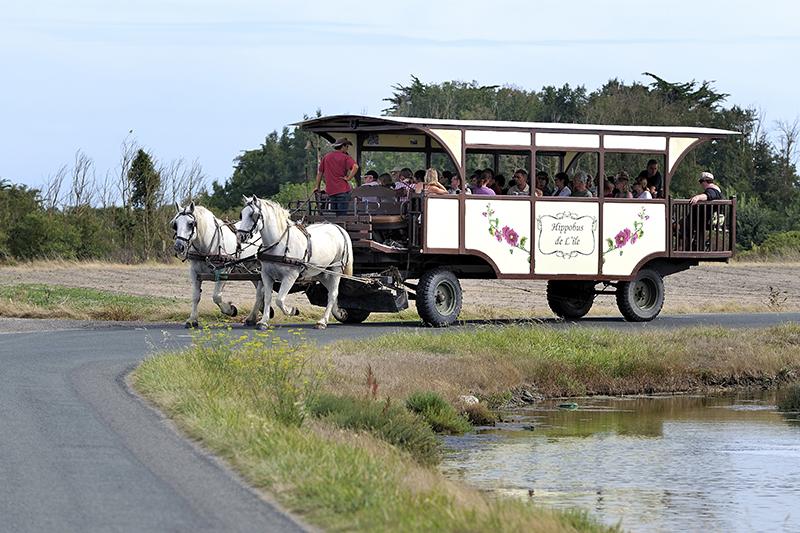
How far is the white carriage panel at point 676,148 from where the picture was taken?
28.4m

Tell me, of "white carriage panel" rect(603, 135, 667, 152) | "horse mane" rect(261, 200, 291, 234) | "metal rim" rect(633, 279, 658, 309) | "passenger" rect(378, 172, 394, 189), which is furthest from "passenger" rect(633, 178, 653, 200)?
"horse mane" rect(261, 200, 291, 234)

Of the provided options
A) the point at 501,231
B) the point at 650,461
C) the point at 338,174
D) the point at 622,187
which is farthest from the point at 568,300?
the point at 650,461

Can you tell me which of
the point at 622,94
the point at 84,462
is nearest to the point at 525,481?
the point at 84,462

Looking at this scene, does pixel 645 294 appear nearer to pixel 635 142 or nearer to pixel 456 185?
pixel 635 142

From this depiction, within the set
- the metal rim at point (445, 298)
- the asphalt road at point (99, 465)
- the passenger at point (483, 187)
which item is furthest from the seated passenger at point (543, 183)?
the asphalt road at point (99, 465)

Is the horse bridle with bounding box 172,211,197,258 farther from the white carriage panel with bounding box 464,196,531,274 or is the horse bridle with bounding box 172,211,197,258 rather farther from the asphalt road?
the asphalt road

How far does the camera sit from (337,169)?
26.5 metres

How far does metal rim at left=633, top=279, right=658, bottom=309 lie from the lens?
29344mm

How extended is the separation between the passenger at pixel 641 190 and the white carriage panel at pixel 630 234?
173mm

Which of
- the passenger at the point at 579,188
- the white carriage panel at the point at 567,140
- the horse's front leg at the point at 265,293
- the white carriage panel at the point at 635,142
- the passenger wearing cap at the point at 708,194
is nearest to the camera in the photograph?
the horse's front leg at the point at 265,293

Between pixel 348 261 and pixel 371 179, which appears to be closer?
pixel 348 261

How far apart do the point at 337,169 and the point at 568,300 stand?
626 centimetres

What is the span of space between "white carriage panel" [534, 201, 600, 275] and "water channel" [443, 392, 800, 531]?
631 centimetres

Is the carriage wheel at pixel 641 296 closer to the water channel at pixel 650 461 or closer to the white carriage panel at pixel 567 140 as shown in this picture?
the white carriage panel at pixel 567 140
